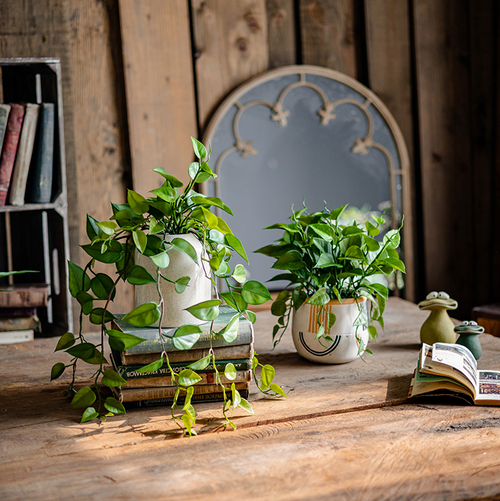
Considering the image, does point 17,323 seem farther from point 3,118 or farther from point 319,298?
point 319,298

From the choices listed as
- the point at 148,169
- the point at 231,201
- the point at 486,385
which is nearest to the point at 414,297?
the point at 231,201

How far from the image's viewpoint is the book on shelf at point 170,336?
0.97 m

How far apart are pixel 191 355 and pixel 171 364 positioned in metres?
0.04

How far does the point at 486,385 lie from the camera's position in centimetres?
105

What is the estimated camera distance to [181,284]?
95 centimetres

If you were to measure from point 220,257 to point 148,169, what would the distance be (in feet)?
4.36

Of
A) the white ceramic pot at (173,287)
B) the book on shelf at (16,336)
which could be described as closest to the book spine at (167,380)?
the white ceramic pot at (173,287)

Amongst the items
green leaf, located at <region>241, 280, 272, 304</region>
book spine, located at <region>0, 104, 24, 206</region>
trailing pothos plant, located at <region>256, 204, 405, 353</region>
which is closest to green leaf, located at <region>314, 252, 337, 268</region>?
trailing pothos plant, located at <region>256, 204, 405, 353</region>

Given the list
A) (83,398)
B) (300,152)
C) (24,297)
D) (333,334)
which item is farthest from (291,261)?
(300,152)

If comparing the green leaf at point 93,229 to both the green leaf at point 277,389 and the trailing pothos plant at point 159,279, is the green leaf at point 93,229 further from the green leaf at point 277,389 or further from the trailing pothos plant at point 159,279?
the green leaf at point 277,389

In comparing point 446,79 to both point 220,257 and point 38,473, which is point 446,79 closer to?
point 220,257

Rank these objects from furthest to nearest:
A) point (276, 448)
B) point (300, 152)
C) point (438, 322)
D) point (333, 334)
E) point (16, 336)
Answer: point (300, 152), point (16, 336), point (438, 322), point (333, 334), point (276, 448)

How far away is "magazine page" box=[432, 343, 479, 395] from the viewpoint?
104 centimetres

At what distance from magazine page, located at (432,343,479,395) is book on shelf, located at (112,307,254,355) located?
375 mm
